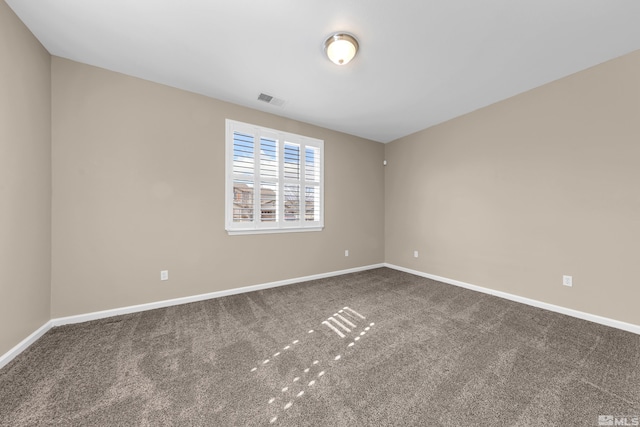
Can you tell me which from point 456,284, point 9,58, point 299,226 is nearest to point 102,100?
point 9,58

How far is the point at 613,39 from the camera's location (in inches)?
82.6

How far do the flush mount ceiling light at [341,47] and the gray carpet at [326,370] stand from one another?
266 cm

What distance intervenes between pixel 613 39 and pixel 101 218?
5331 millimetres

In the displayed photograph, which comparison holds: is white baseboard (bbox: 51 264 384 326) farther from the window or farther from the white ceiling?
the white ceiling

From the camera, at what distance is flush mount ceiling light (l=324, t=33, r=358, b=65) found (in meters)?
2.06

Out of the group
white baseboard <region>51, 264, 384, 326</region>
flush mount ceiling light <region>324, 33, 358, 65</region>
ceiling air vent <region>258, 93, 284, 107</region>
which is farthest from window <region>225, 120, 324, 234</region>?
flush mount ceiling light <region>324, 33, 358, 65</region>

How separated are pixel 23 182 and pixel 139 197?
0.85m

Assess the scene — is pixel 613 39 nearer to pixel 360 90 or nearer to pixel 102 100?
pixel 360 90

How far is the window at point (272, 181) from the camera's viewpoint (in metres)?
3.32

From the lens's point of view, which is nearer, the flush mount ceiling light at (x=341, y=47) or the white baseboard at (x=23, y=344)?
the white baseboard at (x=23, y=344)

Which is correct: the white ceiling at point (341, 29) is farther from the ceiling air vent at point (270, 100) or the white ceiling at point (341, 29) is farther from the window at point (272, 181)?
the window at point (272, 181)

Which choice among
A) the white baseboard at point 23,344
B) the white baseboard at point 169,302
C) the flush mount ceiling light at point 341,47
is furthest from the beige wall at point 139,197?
the flush mount ceiling light at point 341,47

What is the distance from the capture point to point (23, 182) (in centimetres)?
197

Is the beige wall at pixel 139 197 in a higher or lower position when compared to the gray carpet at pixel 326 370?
higher
